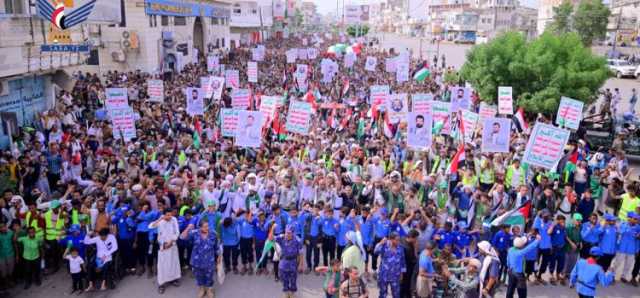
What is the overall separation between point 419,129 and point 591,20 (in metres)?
48.6

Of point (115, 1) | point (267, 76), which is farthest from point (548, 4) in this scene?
point (115, 1)

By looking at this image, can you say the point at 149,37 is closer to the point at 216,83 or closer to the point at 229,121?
the point at 216,83

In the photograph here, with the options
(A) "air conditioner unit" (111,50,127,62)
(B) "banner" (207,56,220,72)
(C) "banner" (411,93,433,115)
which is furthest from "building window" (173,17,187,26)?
(C) "banner" (411,93,433,115)

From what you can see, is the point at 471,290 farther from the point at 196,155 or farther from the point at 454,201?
the point at 196,155

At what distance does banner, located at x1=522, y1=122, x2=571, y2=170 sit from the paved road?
2559 millimetres

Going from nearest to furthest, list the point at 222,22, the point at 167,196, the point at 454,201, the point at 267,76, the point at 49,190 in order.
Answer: the point at 167,196 → the point at 454,201 → the point at 49,190 → the point at 267,76 → the point at 222,22

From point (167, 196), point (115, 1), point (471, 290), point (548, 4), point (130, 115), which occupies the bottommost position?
point (471, 290)

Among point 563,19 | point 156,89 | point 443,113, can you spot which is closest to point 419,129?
point 443,113

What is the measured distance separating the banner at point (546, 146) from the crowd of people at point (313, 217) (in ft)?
1.48

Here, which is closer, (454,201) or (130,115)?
(454,201)

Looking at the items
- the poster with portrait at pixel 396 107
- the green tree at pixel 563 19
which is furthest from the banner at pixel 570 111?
the green tree at pixel 563 19

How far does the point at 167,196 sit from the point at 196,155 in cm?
295

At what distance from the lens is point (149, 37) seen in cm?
A: 2900

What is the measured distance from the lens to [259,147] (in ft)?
42.7
